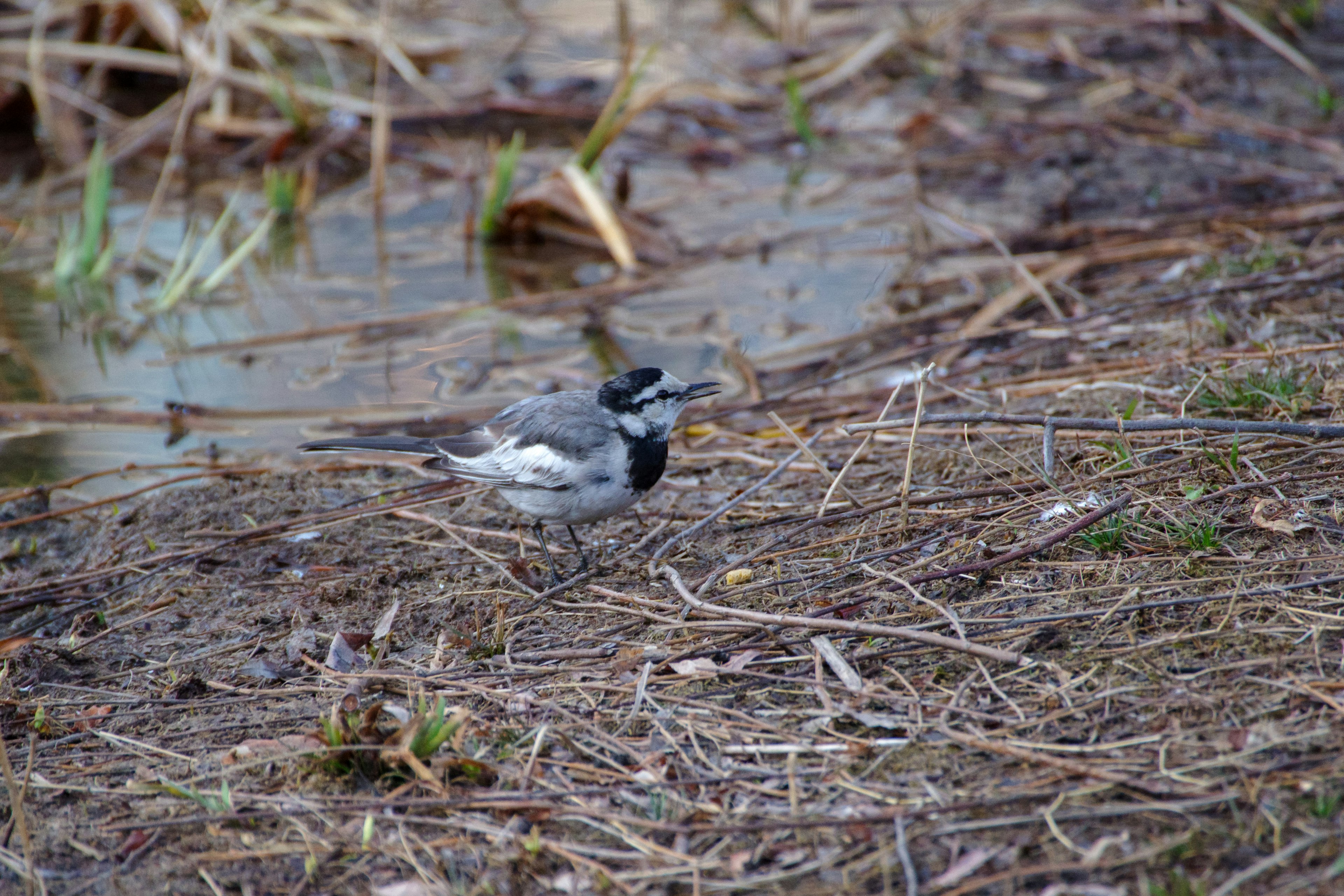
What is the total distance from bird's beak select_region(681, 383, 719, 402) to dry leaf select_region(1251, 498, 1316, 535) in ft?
7.03

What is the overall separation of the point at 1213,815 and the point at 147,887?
2683 mm

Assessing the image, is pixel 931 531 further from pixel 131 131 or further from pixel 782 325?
pixel 131 131

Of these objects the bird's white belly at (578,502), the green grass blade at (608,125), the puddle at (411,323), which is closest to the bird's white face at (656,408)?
the bird's white belly at (578,502)

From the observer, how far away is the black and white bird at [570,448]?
4.41 metres

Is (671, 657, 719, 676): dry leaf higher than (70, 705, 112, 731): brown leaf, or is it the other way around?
(671, 657, 719, 676): dry leaf

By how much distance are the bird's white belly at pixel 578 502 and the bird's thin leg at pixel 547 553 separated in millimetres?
103

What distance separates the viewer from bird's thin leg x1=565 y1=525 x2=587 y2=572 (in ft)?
15.0

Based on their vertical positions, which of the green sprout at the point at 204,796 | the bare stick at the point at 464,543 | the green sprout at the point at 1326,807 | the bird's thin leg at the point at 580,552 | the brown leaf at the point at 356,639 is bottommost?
the bird's thin leg at the point at 580,552

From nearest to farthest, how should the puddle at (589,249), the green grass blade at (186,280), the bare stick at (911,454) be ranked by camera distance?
the bare stick at (911,454), the puddle at (589,249), the green grass blade at (186,280)

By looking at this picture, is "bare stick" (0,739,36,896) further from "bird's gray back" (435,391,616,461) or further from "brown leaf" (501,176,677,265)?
"brown leaf" (501,176,677,265)

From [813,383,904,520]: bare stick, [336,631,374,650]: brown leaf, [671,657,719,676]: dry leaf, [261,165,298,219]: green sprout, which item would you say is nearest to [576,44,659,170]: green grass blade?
[261,165,298,219]: green sprout

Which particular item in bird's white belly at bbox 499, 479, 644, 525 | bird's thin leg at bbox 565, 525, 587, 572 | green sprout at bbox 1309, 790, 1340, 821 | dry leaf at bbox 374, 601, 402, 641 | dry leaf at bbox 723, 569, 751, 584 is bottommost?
bird's thin leg at bbox 565, 525, 587, 572

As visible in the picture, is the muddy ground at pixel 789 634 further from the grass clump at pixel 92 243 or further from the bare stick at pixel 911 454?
the grass clump at pixel 92 243

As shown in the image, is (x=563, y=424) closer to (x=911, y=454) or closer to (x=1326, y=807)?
(x=911, y=454)
